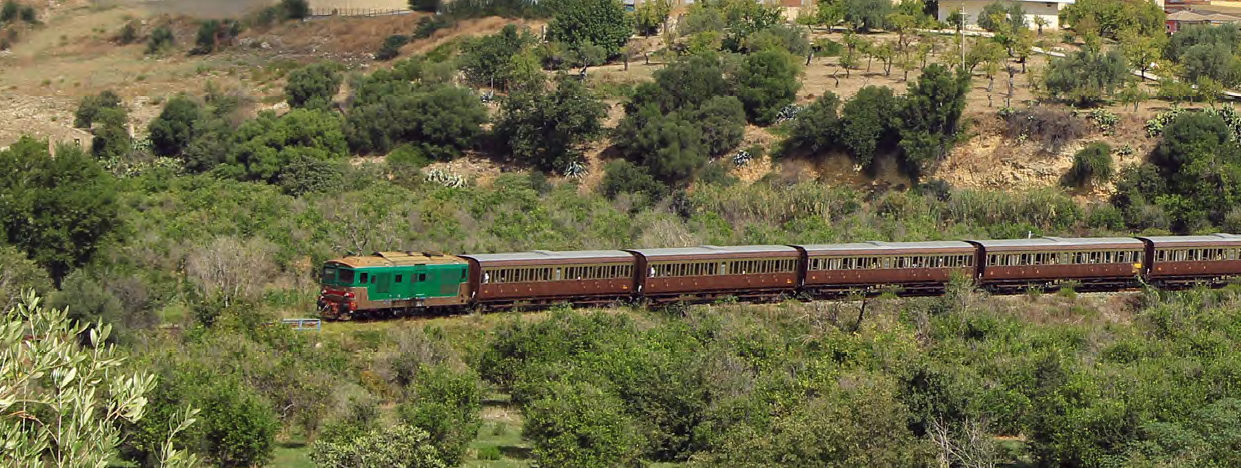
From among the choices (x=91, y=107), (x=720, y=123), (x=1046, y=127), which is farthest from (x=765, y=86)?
(x=91, y=107)

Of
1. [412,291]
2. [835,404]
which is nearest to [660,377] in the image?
[835,404]

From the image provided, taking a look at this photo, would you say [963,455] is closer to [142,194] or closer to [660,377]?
[660,377]

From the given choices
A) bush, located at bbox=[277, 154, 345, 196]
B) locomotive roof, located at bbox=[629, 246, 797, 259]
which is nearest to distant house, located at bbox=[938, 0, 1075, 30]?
bush, located at bbox=[277, 154, 345, 196]

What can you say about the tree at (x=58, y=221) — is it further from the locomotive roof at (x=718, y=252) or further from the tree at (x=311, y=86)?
the tree at (x=311, y=86)

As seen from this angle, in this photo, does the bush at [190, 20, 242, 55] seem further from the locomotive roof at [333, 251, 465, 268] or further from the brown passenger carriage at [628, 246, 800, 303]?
the brown passenger carriage at [628, 246, 800, 303]

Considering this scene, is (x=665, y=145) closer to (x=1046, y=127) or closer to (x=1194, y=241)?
(x=1046, y=127)

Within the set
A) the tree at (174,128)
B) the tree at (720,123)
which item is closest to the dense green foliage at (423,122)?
the tree at (174,128)
